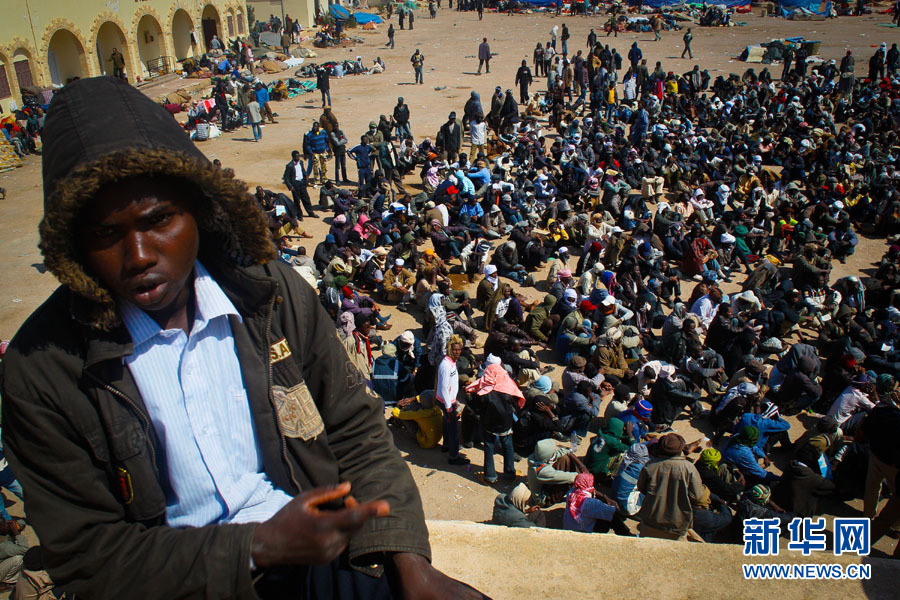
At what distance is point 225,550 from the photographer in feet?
3.96

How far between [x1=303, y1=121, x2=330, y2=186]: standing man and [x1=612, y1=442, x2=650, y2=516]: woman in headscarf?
12.0m

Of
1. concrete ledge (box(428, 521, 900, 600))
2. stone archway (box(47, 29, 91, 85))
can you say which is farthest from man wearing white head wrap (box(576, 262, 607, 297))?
stone archway (box(47, 29, 91, 85))

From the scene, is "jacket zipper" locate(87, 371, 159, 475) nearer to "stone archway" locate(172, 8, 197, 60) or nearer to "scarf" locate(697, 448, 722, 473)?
"scarf" locate(697, 448, 722, 473)

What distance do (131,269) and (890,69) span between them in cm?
3257

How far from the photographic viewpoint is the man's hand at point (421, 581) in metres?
1.32

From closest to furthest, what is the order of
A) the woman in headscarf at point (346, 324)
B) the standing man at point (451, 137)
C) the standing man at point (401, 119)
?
the woman in headscarf at point (346, 324) < the standing man at point (451, 137) < the standing man at point (401, 119)

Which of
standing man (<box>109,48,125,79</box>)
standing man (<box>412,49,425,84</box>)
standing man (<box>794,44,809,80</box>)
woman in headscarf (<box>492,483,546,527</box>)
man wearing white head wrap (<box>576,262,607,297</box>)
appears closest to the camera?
woman in headscarf (<box>492,483,546,527</box>)

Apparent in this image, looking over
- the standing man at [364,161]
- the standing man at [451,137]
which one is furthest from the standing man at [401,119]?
the standing man at [364,161]

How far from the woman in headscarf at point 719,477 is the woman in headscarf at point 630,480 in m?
0.66

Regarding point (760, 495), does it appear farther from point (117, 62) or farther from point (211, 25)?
point (211, 25)

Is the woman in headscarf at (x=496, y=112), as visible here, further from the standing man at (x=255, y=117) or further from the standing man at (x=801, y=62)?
the standing man at (x=801, y=62)

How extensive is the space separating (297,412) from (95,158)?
643mm

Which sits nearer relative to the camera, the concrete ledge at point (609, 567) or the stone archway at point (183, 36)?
the concrete ledge at point (609, 567)

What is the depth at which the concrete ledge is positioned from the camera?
2.54m
